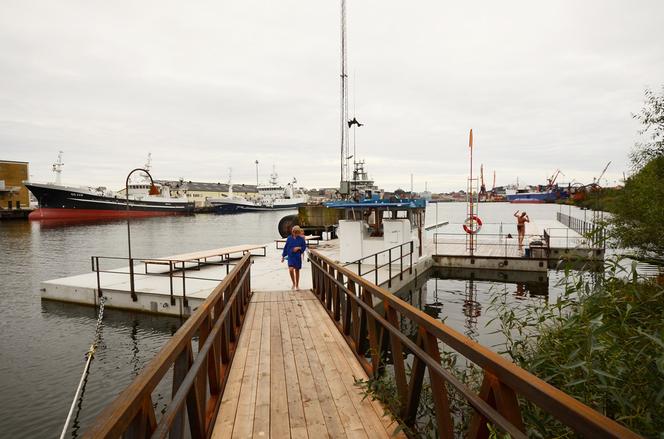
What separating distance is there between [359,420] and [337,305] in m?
3.10

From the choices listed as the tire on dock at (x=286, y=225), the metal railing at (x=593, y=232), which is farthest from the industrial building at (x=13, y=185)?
the metal railing at (x=593, y=232)

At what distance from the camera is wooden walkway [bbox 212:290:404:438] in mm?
3182

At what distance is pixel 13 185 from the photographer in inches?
2980

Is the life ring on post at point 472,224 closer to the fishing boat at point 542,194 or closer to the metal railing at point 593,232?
the metal railing at point 593,232

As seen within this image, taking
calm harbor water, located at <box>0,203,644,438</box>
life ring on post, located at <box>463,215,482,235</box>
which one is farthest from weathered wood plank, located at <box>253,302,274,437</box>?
life ring on post, located at <box>463,215,482,235</box>

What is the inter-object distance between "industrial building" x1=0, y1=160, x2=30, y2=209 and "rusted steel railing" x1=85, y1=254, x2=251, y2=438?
89.5 metres

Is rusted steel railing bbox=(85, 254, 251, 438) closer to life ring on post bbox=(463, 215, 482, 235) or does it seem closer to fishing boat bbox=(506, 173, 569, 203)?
life ring on post bbox=(463, 215, 482, 235)

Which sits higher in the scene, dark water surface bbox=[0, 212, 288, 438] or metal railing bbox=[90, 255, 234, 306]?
metal railing bbox=[90, 255, 234, 306]

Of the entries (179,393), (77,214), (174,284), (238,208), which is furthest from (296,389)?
(238,208)

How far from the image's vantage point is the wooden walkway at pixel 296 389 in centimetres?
318

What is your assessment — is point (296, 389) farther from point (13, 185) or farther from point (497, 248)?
point (13, 185)

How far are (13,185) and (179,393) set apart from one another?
3827 inches

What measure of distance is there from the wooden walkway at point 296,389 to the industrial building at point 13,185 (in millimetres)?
88547

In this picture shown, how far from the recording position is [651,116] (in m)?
14.3
